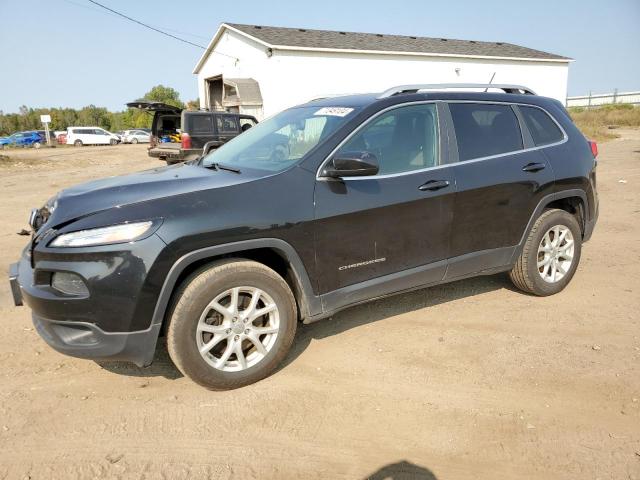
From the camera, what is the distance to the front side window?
350 centimetres

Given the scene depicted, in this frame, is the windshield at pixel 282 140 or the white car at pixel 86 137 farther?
the white car at pixel 86 137

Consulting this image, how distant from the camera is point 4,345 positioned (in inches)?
143

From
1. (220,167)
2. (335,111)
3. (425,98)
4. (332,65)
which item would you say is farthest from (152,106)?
(425,98)

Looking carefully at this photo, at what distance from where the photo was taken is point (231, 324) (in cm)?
298

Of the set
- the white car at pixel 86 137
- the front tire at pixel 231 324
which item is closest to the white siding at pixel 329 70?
the white car at pixel 86 137

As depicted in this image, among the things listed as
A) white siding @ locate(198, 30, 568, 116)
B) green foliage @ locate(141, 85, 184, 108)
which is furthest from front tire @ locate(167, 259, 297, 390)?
green foliage @ locate(141, 85, 184, 108)

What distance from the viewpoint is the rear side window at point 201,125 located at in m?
13.6

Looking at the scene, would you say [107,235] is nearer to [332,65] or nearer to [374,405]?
[374,405]

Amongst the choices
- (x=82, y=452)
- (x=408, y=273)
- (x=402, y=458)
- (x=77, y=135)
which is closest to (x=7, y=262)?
(x=82, y=452)

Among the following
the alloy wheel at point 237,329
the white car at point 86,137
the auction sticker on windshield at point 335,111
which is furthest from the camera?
the white car at point 86,137

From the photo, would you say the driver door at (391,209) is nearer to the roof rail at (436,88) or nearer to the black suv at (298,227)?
the black suv at (298,227)

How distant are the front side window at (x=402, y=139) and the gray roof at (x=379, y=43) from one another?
1861cm

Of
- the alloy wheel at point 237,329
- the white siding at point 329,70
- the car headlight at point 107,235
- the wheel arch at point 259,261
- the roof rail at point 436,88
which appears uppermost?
the white siding at point 329,70

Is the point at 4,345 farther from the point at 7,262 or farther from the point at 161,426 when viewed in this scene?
the point at 7,262
